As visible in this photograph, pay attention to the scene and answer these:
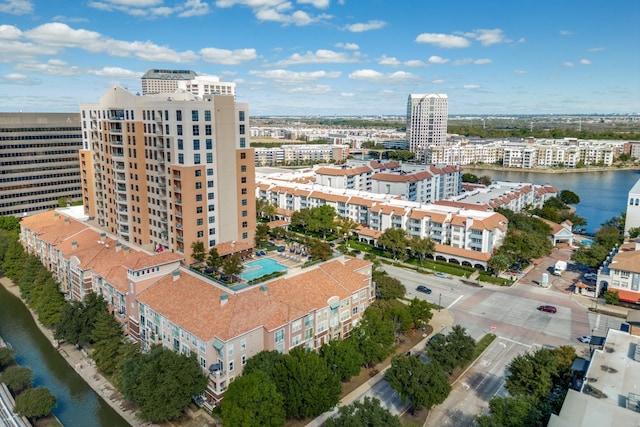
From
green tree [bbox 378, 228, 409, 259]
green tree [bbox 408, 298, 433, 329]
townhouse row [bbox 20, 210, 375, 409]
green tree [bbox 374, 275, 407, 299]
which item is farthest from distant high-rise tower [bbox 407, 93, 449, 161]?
townhouse row [bbox 20, 210, 375, 409]

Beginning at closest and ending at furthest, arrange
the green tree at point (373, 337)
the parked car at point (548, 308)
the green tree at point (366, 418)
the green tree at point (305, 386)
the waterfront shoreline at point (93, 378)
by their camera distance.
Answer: the green tree at point (366, 418)
the green tree at point (305, 386)
the waterfront shoreline at point (93, 378)
the green tree at point (373, 337)
the parked car at point (548, 308)

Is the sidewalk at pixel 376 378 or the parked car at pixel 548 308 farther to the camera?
the parked car at pixel 548 308

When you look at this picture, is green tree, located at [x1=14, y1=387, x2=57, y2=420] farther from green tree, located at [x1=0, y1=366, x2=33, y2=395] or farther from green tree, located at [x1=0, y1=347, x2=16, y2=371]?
green tree, located at [x1=0, y1=347, x2=16, y2=371]

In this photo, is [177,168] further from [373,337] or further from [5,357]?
[373,337]

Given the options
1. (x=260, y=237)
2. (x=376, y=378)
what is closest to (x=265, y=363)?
(x=376, y=378)

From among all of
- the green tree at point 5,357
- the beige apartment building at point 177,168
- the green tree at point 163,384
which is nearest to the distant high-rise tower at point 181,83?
the beige apartment building at point 177,168

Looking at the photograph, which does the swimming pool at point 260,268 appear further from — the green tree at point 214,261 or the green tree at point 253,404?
the green tree at point 253,404

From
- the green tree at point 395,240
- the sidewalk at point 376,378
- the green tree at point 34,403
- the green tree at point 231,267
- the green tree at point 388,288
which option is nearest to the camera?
the green tree at point 34,403
